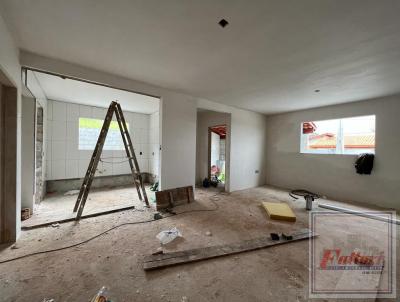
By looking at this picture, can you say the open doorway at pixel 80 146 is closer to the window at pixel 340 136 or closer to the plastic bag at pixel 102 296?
the plastic bag at pixel 102 296

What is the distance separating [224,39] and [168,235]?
2744 mm

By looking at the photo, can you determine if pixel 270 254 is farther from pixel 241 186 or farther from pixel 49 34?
pixel 49 34

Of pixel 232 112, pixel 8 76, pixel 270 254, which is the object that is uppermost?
pixel 232 112

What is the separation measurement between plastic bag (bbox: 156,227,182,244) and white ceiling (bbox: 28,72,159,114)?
3194 mm

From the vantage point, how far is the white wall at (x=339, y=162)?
383 cm

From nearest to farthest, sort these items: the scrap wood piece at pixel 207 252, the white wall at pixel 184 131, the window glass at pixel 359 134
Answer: the scrap wood piece at pixel 207 252, the white wall at pixel 184 131, the window glass at pixel 359 134

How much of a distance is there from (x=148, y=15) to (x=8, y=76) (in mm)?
1773

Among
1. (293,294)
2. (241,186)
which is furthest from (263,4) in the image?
(241,186)

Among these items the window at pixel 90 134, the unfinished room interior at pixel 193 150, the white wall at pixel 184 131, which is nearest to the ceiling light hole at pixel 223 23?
the unfinished room interior at pixel 193 150

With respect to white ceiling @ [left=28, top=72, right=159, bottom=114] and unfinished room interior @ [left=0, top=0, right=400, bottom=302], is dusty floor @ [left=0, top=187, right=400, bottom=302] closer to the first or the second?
unfinished room interior @ [left=0, top=0, right=400, bottom=302]

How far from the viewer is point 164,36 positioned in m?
1.99

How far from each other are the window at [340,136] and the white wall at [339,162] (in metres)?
Result: 0.18

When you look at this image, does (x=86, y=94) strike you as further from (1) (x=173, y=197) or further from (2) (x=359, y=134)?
(2) (x=359, y=134)

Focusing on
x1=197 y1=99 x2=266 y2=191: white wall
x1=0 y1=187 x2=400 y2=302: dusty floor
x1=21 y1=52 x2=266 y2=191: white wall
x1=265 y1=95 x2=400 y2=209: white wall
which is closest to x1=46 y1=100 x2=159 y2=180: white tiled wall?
x1=21 y1=52 x2=266 y2=191: white wall
